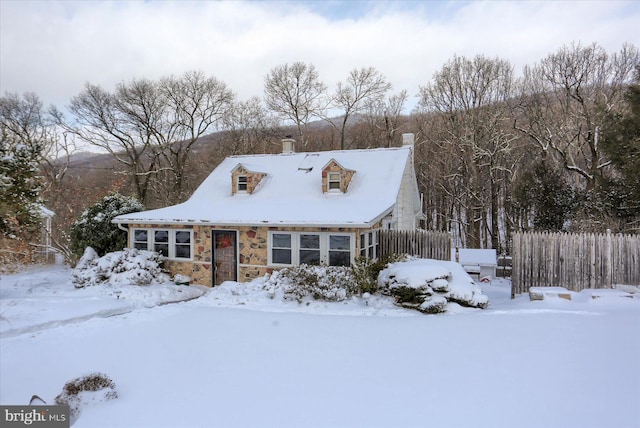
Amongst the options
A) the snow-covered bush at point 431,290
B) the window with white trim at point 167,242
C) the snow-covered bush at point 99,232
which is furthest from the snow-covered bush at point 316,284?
the snow-covered bush at point 99,232

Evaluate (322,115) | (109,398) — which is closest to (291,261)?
(109,398)

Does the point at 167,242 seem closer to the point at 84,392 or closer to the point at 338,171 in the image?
the point at 338,171

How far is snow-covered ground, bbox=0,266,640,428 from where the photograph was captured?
458cm

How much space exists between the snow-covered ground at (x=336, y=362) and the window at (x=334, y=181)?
563 cm

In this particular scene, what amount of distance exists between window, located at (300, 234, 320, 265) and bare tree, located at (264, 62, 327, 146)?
1857 centimetres

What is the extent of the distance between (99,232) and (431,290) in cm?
1307

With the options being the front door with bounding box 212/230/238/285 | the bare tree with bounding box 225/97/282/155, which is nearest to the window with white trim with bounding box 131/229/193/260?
the front door with bounding box 212/230/238/285

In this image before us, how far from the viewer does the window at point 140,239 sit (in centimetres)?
1473

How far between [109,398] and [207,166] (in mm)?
30577

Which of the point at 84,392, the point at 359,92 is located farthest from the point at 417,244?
the point at 359,92

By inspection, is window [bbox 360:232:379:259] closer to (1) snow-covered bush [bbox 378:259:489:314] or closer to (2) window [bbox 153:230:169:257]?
(1) snow-covered bush [bbox 378:259:489:314]

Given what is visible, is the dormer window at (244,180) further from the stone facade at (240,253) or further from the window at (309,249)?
the window at (309,249)

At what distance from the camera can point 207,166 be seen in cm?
3394

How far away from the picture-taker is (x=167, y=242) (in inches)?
567
